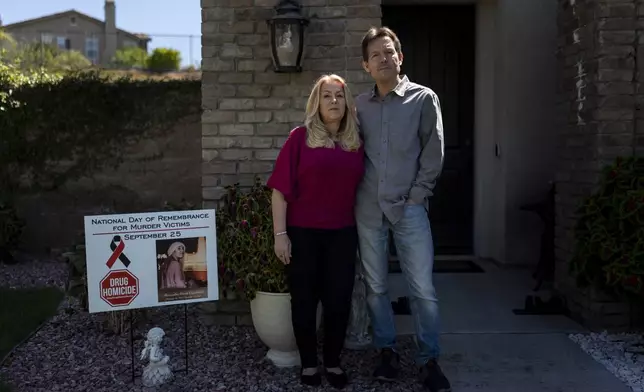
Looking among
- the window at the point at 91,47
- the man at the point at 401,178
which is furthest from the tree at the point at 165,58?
the man at the point at 401,178

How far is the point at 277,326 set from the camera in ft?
13.1

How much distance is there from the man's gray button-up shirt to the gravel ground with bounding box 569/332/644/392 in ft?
5.10

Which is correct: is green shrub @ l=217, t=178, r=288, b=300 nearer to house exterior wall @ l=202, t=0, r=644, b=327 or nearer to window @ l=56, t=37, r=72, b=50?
house exterior wall @ l=202, t=0, r=644, b=327

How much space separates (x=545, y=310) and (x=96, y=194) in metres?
4.86

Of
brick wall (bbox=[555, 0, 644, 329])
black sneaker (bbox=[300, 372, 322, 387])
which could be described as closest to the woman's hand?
black sneaker (bbox=[300, 372, 322, 387])

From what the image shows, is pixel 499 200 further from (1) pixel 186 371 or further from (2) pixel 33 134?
(2) pixel 33 134

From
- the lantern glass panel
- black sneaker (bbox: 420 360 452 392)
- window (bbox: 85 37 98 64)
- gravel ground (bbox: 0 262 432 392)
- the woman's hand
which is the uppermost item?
window (bbox: 85 37 98 64)

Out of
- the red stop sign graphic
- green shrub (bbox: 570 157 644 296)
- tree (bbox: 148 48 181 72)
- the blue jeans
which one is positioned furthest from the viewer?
tree (bbox: 148 48 181 72)

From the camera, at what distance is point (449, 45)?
6.96 metres

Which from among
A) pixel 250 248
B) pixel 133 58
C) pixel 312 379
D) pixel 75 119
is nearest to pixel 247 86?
pixel 250 248

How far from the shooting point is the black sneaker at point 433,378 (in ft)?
11.9

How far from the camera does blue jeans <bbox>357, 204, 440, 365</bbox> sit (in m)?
3.67

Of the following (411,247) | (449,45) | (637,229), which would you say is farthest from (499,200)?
(411,247)

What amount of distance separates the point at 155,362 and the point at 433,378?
1502 millimetres
